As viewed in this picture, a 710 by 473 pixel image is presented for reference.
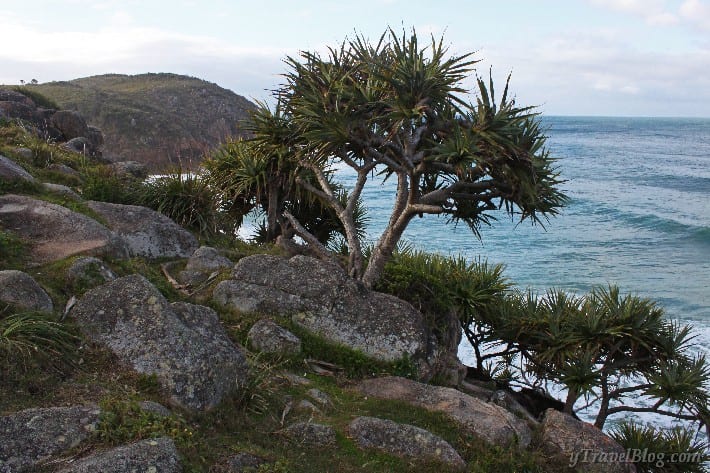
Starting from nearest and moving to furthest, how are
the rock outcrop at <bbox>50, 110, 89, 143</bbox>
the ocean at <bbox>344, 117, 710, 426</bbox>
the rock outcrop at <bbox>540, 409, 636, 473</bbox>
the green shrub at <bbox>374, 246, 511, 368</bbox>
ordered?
the rock outcrop at <bbox>540, 409, 636, 473</bbox> → the green shrub at <bbox>374, 246, 511, 368</bbox> → the rock outcrop at <bbox>50, 110, 89, 143</bbox> → the ocean at <bbox>344, 117, 710, 426</bbox>

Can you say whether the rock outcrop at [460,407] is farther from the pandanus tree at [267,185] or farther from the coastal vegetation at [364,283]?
the pandanus tree at [267,185]

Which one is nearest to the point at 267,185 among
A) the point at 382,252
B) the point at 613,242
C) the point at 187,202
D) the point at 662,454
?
the point at 187,202

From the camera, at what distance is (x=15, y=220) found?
10070 millimetres

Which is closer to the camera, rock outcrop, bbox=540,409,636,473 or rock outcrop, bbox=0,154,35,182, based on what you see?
rock outcrop, bbox=540,409,636,473

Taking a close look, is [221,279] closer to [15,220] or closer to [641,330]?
[15,220]

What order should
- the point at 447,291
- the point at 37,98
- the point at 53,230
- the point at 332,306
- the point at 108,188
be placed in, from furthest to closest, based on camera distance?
the point at 37,98 → the point at 108,188 → the point at 447,291 → the point at 53,230 → the point at 332,306

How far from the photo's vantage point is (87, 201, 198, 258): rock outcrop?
1134 centimetres

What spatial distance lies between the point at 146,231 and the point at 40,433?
22.3ft

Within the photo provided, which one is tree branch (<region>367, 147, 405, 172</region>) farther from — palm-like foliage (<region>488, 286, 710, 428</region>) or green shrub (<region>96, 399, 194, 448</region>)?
green shrub (<region>96, 399, 194, 448</region>)

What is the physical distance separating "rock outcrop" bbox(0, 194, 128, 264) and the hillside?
88.4 feet

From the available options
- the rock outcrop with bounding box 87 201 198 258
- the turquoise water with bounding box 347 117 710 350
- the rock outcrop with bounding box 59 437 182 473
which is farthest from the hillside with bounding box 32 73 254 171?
the rock outcrop with bounding box 59 437 182 473

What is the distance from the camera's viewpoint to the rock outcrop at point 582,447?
7742 millimetres

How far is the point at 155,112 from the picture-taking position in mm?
56062

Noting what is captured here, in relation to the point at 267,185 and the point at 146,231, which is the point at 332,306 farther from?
the point at 267,185
